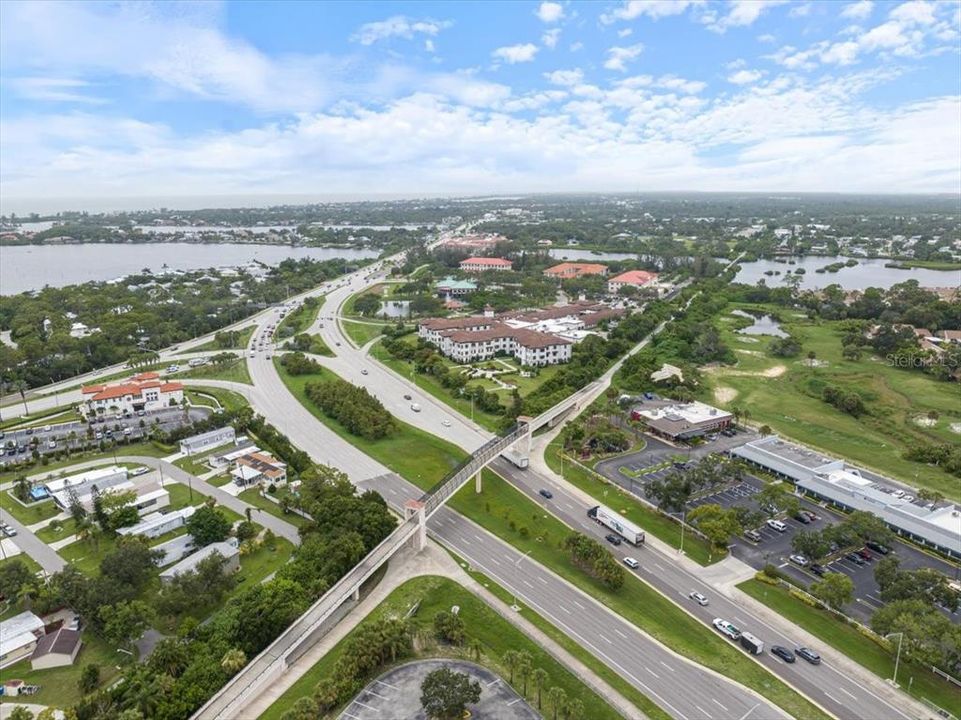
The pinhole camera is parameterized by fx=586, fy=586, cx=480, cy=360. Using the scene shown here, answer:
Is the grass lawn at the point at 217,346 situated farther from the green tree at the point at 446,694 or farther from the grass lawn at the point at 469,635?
the green tree at the point at 446,694

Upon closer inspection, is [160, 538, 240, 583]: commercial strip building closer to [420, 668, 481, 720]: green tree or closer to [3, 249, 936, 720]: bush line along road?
[3, 249, 936, 720]: bush line along road

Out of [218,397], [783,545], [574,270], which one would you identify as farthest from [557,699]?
[574,270]

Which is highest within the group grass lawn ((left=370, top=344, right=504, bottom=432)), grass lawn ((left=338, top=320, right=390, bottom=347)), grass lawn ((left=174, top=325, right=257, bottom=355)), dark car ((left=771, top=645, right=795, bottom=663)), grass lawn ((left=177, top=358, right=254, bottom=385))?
dark car ((left=771, top=645, right=795, bottom=663))

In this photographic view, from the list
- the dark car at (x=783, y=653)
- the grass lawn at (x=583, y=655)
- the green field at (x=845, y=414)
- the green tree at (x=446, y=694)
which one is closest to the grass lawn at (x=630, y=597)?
the dark car at (x=783, y=653)

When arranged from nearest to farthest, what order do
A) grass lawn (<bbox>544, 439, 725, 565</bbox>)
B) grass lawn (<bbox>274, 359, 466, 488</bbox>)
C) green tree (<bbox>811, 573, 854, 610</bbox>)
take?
green tree (<bbox>811, 573, 854, 610</bbox>)
grass lawn (<bbox>544, 439, 725, 565</bbox>)
grass lawn (<bbox>274, 359, 466, 488</bbox>)

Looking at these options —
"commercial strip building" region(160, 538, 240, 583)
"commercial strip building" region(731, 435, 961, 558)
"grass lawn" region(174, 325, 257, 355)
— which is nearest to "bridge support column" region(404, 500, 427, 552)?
"commercial strip building" region(160, 538, 240, 583)

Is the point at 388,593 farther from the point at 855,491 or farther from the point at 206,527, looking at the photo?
the point at 855,491
